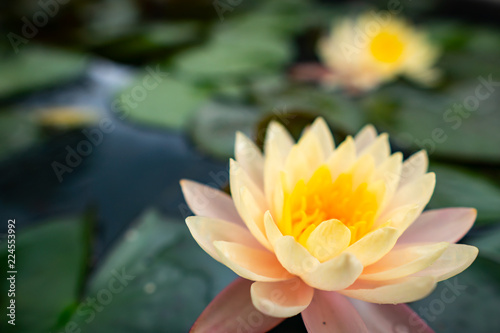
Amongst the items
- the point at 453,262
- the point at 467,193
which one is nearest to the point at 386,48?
the point at 467,193

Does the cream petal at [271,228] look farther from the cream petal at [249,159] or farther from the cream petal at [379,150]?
the cream petal at [379,150]

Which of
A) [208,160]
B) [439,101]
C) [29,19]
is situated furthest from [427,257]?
[29,19]

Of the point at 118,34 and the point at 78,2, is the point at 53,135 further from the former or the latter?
the point at 78,2

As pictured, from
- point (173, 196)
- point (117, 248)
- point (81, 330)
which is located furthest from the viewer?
point (173, 196)

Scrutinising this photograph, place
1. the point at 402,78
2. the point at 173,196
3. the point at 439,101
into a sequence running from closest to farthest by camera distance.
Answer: the point at 173,196
the point at 439,101
the point at 402,78

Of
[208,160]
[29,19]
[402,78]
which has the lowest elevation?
[29,19]

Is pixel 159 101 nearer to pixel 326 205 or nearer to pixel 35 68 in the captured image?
pixel 35 68

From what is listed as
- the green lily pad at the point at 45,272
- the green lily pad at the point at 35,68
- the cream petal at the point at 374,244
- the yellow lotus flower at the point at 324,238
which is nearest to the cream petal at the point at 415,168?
the yellow lotus flower at the point at 324,238
